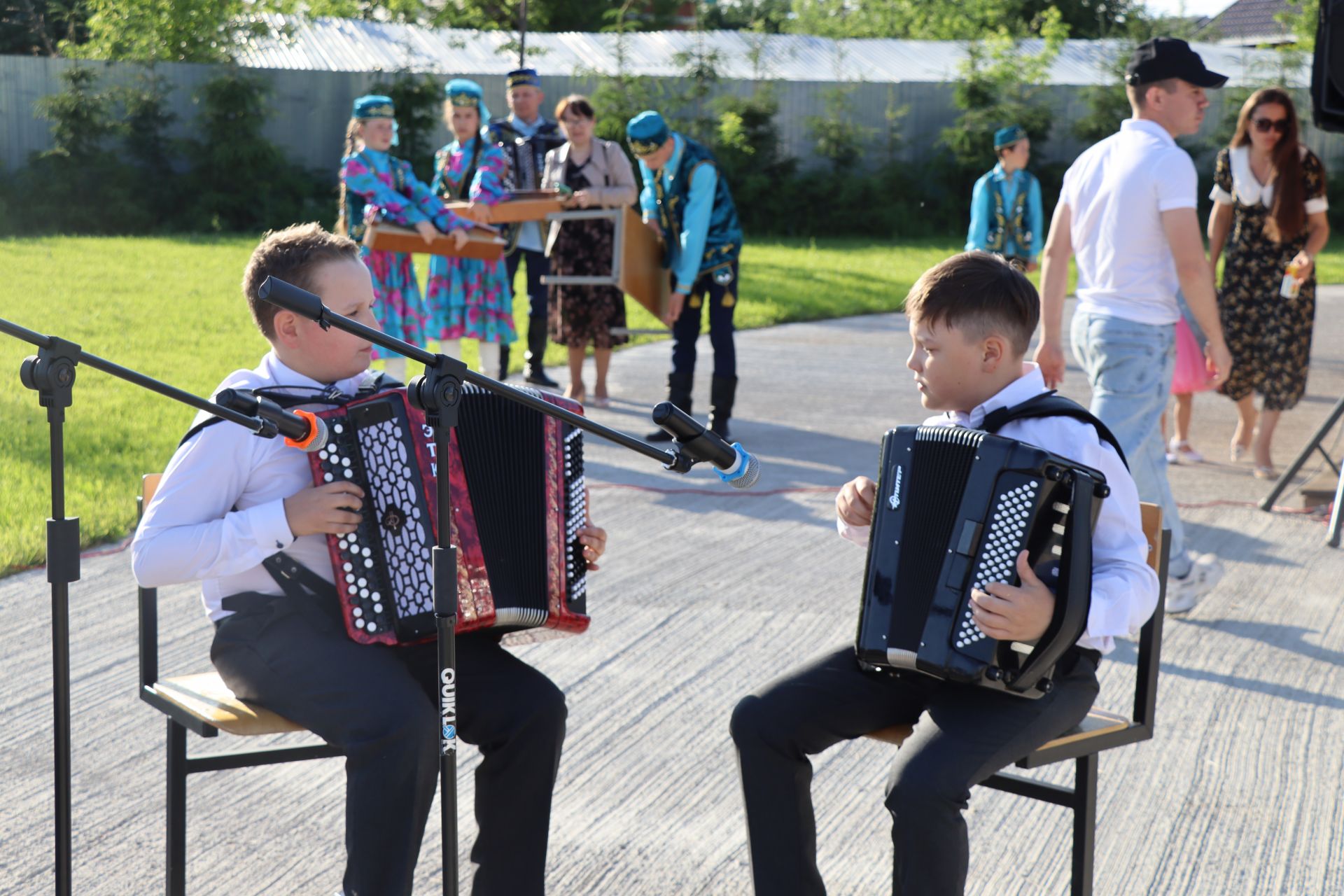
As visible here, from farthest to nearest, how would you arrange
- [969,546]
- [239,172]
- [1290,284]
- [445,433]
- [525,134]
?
[239,172], [525,134], [1290,284], [969,546], [445,433]

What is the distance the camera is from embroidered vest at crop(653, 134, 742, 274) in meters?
7.29

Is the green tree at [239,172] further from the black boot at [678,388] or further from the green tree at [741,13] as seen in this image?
the green tree at [741,13]

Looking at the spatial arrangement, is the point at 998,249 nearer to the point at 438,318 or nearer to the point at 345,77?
the point at 438,318

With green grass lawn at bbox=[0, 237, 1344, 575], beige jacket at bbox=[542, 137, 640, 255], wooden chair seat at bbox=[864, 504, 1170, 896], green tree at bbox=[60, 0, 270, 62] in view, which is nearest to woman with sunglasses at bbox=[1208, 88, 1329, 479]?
beige jacket at bbox=[542, 137, 640, 255]

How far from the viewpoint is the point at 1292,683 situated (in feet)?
13.9

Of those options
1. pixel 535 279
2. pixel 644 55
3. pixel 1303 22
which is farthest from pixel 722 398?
pixel 1303 22

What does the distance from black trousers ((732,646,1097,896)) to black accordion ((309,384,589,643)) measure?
0.48m

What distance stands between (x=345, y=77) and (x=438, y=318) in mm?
16085

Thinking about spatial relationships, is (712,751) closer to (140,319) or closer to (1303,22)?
(140,319)

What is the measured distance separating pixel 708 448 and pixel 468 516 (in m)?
0.69

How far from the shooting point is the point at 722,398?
299 inches

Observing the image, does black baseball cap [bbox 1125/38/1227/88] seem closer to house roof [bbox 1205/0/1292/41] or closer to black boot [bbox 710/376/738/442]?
black boot [bbox 710/376/738/442]

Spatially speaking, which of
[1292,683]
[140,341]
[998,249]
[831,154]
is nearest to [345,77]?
[831,154]

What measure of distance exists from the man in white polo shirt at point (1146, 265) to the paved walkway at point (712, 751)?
0.67m
